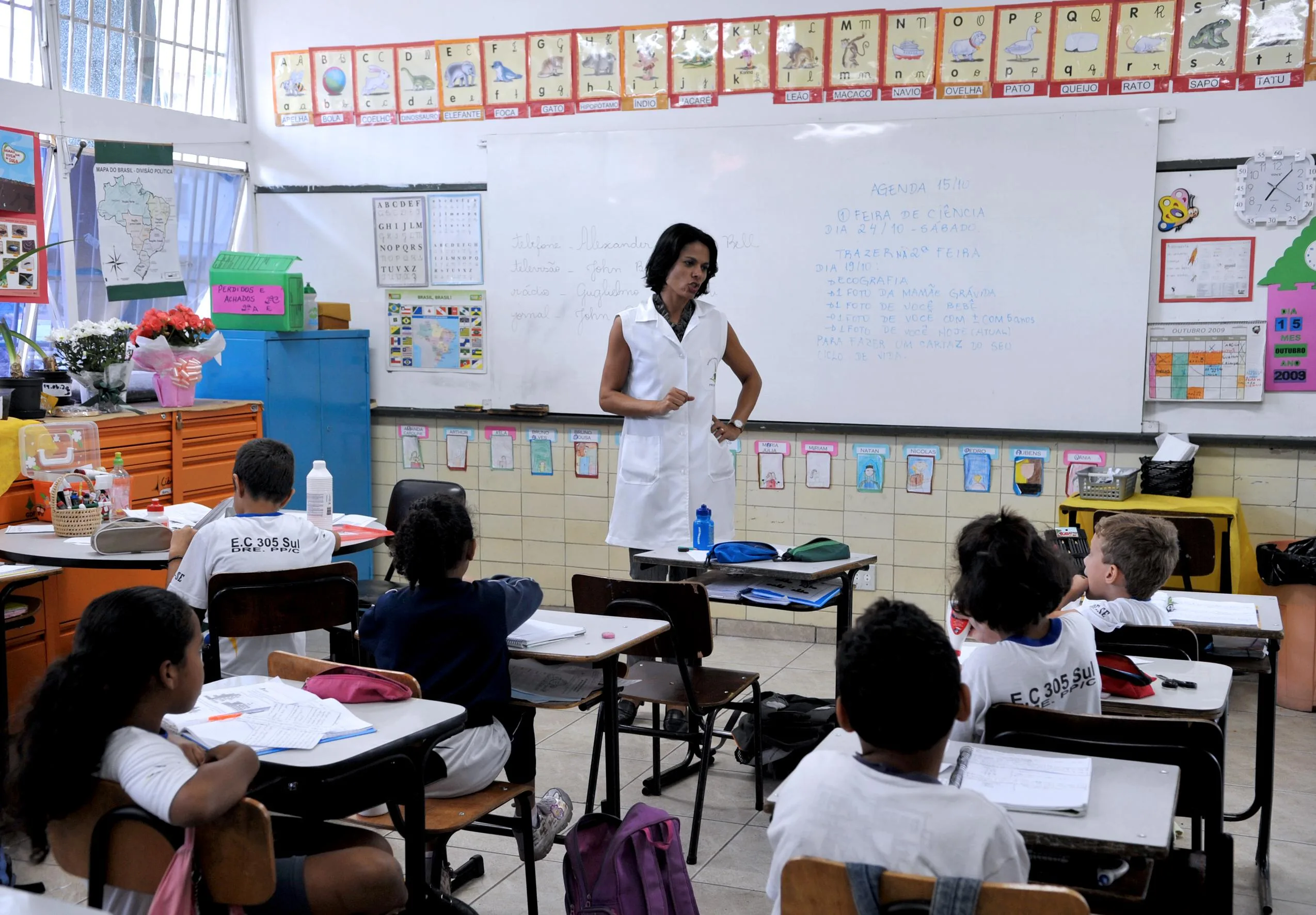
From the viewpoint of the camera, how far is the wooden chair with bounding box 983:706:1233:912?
2068 millimetres

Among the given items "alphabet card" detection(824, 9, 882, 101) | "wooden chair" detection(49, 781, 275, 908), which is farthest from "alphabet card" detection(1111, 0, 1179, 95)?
"wooden chair" detection(49, 781, 275, 908)

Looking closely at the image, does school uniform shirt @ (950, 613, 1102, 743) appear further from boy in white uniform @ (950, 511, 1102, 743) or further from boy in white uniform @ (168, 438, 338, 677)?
boy in white uniform @ (168, 438, 338, 677)

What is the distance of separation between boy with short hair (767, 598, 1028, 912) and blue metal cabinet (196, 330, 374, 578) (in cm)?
454

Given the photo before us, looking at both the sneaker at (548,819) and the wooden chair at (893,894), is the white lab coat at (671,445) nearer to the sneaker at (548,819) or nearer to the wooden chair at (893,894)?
the sneaker at (548,819)

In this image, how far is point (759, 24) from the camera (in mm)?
5496

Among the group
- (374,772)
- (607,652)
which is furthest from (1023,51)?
(374,772)

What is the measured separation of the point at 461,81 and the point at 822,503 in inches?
111

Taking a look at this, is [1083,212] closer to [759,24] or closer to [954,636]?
[759,24]

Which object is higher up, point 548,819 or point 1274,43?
point 1274,43

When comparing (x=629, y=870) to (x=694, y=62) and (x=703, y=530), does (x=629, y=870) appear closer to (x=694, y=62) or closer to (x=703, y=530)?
(x=703, y=530)

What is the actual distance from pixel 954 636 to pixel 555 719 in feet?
6.15

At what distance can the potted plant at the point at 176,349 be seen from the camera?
517cm

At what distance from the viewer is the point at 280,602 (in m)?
3.12

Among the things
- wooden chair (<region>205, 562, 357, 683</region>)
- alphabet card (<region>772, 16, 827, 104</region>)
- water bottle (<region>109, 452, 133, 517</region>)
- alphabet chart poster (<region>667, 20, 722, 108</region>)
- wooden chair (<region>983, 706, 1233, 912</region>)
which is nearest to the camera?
wooden chair (<region>983, 706, 1233, 912</region>)
